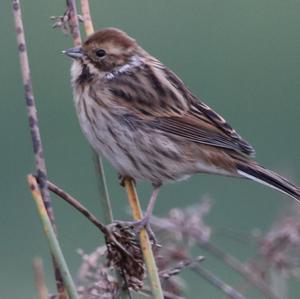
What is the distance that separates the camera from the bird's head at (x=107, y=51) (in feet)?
17.8

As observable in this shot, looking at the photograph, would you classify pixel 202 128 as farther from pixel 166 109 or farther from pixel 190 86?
pixel 190 86

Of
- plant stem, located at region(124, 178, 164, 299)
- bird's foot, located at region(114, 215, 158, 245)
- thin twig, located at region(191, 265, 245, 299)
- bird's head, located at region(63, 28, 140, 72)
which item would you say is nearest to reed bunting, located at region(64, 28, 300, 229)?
bird's head, located at region(63, 28, 140, 72)

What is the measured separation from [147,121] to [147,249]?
132cm

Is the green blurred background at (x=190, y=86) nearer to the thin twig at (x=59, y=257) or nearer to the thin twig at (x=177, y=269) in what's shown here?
the thin twig at (x=177, y=269)

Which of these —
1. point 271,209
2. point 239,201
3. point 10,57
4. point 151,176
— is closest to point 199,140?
point 151,176

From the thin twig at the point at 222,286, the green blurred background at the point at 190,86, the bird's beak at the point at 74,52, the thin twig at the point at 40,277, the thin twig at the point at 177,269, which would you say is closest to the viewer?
the thin twig at the point at 40,277

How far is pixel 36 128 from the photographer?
3939 mm

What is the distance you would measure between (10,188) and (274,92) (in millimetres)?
2935

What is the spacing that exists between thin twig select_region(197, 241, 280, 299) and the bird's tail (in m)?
0.64

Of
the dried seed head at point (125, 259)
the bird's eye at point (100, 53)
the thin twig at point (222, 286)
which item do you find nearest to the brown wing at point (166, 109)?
the bird's eye at point (100, 53)

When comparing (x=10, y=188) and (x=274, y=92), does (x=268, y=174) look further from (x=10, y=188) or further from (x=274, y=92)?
(x=274, y=92)

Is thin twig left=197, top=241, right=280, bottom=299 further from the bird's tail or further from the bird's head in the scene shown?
the bird's head

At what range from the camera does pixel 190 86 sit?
11.7 meters

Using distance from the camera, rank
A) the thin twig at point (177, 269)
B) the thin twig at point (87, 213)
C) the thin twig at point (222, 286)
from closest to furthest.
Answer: the thin twig at point (87, 213) < the thin twig at point (177, 269) < the thin twig at point (222, 286)
